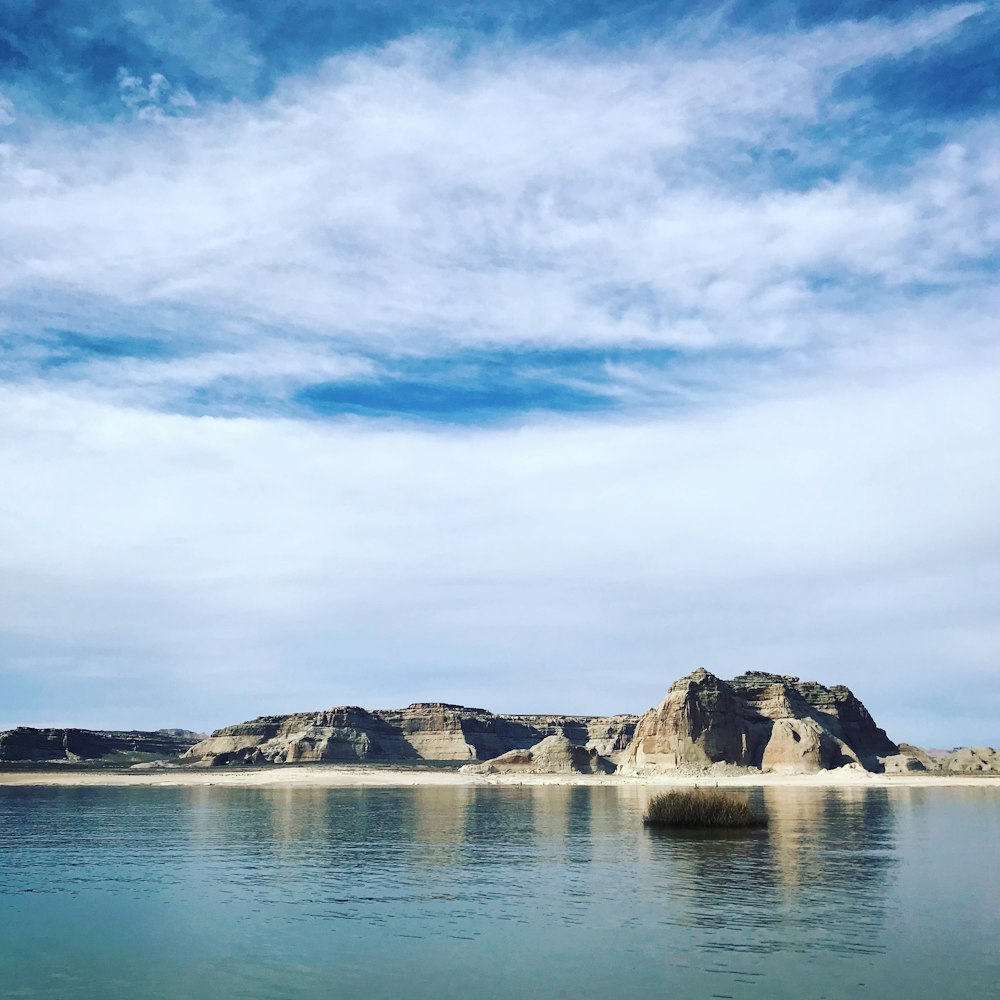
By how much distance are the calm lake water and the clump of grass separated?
1775 millimetres

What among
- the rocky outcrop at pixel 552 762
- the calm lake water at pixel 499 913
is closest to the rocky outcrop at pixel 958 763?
the rocky outcrop at pixel 552 762

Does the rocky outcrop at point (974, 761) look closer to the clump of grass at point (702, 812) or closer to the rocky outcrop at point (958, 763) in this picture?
the rocky outcrop at point (958, 763)

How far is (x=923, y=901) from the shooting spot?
28859mm

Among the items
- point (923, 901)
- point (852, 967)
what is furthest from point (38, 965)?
point (923, 901)

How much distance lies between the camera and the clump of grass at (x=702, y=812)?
49344 millimetres

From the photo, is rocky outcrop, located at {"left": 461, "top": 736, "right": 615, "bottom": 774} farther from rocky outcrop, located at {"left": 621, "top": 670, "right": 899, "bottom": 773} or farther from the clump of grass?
the clump of grass

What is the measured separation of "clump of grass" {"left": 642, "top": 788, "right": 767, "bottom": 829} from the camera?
49.3 meters

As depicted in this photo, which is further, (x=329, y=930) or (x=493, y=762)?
(x=493, y=762)

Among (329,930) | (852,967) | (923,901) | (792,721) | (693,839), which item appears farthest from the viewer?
(792,721)

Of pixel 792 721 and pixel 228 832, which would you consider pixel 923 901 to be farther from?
pixel 792 721

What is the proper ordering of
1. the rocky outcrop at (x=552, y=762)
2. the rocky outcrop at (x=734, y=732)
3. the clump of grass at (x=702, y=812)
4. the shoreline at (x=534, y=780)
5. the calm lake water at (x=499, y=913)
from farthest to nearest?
the rocky outcrop at (x=552, y=762) → the rocky outcrop at (x=734, y=732) → the shoreline at (x=534, y=780) → the clump of grass at (x=702, y=812) → the calm lake water at (x=499, y=913)

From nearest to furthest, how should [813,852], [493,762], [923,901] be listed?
[923,901] < [813,852] < [493,762]

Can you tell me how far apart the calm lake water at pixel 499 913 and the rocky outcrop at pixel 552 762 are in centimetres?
10575

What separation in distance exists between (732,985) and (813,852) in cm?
2337
